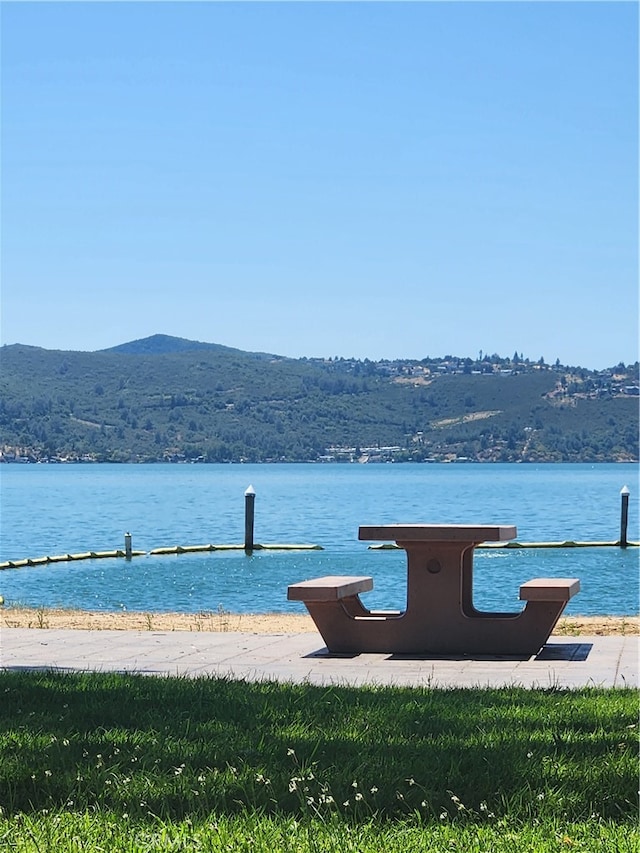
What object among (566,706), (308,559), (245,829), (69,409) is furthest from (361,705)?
(69,409)

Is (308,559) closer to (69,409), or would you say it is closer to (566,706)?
(566,706)

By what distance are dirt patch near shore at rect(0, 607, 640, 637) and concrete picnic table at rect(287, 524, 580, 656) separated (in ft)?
12.4

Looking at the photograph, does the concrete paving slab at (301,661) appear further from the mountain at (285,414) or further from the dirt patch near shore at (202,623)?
the mountain at (285,414)

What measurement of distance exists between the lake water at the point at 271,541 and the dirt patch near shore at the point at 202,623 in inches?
158

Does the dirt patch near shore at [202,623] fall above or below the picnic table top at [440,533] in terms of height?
below

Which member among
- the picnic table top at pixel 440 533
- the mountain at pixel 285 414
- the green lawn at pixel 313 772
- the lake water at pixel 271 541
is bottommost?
the lake water at pixel 271 541

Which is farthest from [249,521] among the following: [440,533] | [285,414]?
[285,414]

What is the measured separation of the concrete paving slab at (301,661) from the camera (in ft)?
31.8

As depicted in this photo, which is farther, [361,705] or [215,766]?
[361,705]

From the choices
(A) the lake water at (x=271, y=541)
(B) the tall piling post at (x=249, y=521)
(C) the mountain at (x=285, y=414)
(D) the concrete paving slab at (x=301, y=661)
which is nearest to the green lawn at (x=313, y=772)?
(D) the concrete paving slab at (x=301, y=661)

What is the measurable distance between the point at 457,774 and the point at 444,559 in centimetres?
571

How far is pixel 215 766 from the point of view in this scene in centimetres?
594

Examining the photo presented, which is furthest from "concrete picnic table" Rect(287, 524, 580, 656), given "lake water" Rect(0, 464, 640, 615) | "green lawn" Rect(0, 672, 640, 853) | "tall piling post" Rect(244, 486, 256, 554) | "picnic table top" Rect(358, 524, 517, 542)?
"tall piling post" Rect(244, 486, 256, 554)

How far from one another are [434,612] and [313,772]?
18.7ft
